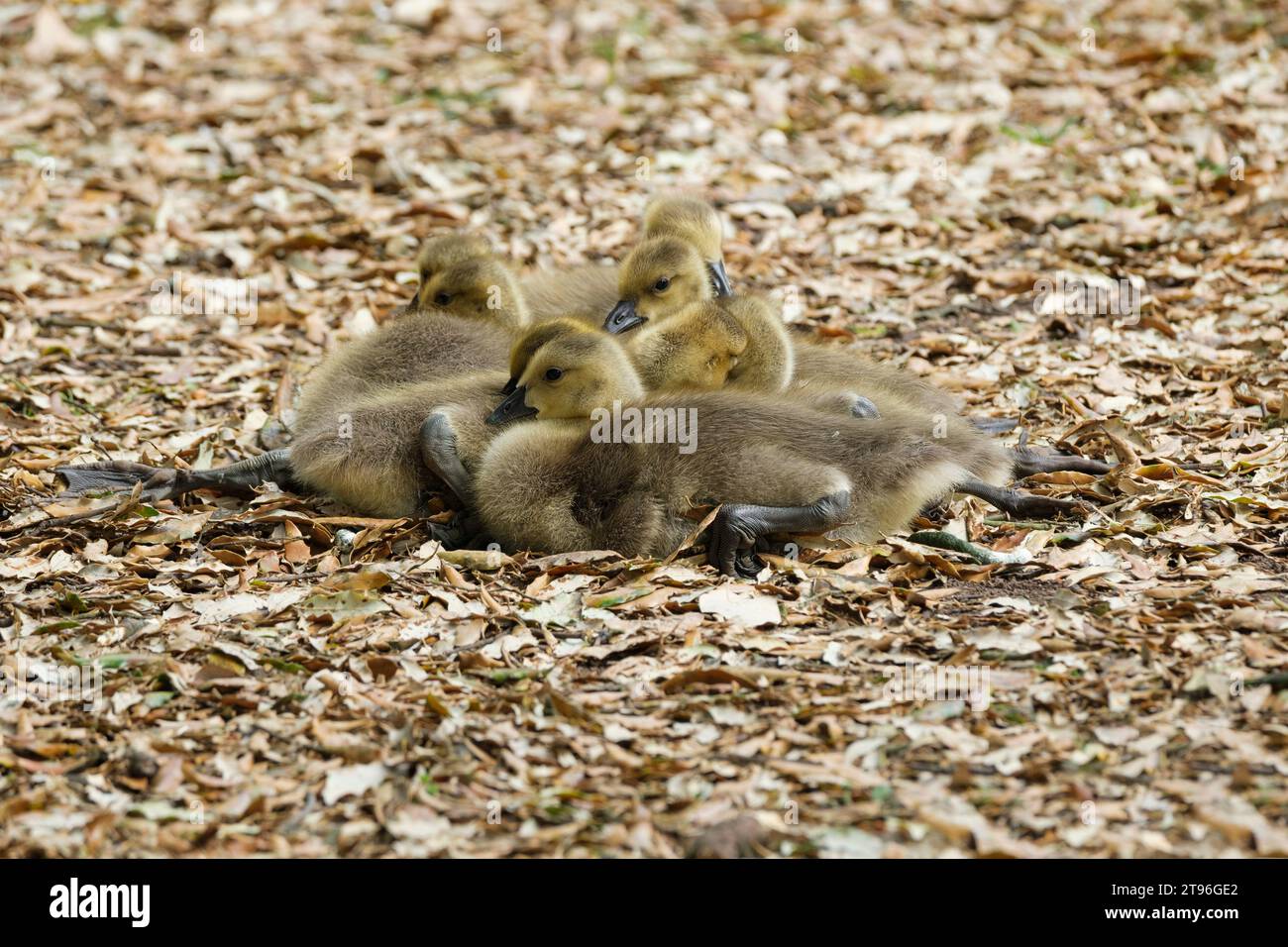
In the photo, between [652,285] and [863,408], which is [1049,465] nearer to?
[863,408]

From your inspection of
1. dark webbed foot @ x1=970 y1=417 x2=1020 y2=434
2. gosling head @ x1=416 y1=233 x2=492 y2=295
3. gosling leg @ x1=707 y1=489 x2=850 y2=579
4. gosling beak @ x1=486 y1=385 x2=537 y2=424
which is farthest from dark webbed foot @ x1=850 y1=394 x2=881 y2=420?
gosling head @ x1=416 y1=233 x2=492 y2=295

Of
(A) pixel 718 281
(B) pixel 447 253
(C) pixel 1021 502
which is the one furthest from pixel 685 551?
(B) pixel 447 253

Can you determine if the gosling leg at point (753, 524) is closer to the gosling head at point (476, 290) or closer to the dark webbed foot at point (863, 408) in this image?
the dark webbed foot at point (863, 408)

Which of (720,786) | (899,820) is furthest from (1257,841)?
(720,786)

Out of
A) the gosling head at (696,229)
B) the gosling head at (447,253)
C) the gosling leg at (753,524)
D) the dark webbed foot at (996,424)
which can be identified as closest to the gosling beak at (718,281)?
the gosling head at (696,229)

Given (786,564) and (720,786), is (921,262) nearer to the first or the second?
(786,564)
